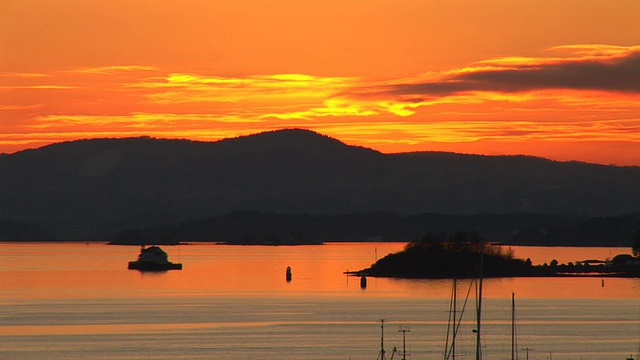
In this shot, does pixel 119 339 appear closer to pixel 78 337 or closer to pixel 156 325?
pixel 78 337

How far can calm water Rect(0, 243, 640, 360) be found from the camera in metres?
86.7

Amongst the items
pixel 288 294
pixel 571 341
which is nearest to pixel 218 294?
pixel 288 294

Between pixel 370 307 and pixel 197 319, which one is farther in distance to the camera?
pixel 370 307

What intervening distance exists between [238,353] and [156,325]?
→ 23.3m

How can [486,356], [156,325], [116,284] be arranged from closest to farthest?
1. [486,356]
2. [156,325]
3. [116,284]

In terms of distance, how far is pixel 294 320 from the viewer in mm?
110938

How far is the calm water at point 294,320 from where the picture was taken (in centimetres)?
8669

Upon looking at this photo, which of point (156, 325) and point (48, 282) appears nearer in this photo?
→ point (156, 325)

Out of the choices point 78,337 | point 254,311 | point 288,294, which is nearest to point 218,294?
point 288,294

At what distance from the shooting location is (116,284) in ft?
589

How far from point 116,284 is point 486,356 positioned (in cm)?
10484

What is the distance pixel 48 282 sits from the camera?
185500 millimetres

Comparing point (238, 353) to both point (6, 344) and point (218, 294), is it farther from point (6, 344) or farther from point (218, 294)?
point (218, 294)

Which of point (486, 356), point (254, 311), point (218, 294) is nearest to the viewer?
point (486, 356)
